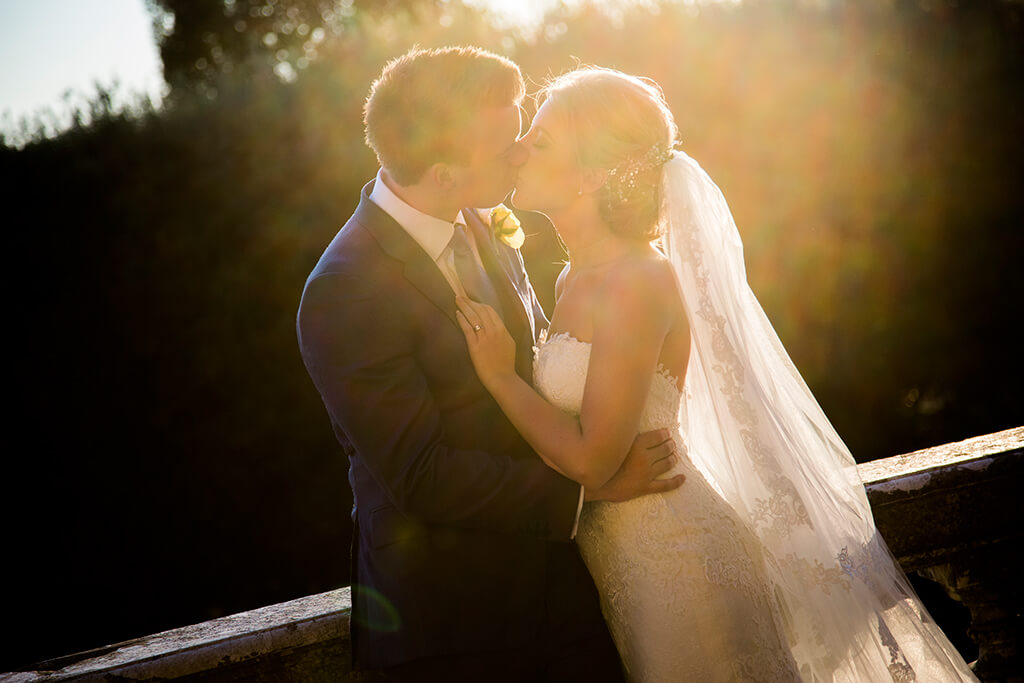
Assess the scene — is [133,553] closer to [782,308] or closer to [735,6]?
[782,308]

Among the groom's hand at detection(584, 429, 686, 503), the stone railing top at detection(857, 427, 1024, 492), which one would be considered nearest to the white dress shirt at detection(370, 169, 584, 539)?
the groom's hand at detection(584, 429, 686, 503)

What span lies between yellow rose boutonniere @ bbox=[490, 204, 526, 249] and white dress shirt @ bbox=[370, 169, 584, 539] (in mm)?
368

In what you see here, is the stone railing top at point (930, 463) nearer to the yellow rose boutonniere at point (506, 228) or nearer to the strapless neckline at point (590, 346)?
the strapless neckline at point (590, 346)

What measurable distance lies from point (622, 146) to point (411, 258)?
2.92 feet

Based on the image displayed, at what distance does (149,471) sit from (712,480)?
242 inches

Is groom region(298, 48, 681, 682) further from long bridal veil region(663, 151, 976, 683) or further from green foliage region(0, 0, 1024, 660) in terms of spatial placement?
green foliage region(0, 0, 1024, 660)

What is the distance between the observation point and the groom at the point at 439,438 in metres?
2.28

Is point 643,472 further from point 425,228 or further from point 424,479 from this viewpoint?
point 425,228

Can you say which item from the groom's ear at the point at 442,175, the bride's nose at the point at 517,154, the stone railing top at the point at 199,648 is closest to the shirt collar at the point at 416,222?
the groom's ear at the point at 442,175

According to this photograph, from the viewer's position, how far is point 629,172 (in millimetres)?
2861

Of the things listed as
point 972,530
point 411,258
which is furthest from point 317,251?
point 972,530

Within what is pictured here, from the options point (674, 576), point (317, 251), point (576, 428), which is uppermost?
point (576, 428)

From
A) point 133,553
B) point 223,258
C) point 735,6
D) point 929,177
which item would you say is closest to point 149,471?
point 133,553

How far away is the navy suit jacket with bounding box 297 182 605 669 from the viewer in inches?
89.5
